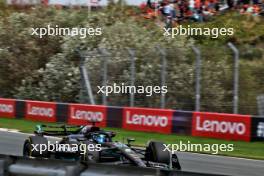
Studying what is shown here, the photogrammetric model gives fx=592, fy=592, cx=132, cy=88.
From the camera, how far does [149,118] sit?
1611 cm

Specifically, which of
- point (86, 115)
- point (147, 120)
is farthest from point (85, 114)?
point (147, 120)

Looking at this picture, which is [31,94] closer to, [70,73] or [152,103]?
[70,73]

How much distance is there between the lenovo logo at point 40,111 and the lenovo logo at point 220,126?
17.4ft

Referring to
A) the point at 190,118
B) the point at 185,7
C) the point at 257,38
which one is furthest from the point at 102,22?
the point at 190,118

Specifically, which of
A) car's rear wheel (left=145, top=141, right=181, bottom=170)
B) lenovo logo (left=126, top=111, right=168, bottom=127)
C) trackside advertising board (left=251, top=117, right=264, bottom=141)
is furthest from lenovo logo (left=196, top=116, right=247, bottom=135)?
car's rear wheel (left=145, top=141, right=181, bottom=170)

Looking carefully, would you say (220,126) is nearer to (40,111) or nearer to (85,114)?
(85,114)

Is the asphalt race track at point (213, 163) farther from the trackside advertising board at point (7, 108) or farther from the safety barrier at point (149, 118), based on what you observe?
the trackside advertising board at point (7, 108)

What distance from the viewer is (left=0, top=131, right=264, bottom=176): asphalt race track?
10.6 metres

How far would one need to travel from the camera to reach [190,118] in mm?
15250

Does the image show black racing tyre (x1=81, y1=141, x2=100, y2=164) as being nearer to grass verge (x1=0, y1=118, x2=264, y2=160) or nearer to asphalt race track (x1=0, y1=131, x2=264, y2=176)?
asphalt race track (x1=0, y1=131, x2=264, y2=176)

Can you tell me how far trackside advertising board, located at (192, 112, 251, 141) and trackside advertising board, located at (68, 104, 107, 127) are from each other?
10.1 feet

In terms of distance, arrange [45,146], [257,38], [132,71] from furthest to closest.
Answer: [257,38] → [132,71] → [45,146]

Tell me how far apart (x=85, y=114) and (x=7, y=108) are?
3.54m

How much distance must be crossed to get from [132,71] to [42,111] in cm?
330
